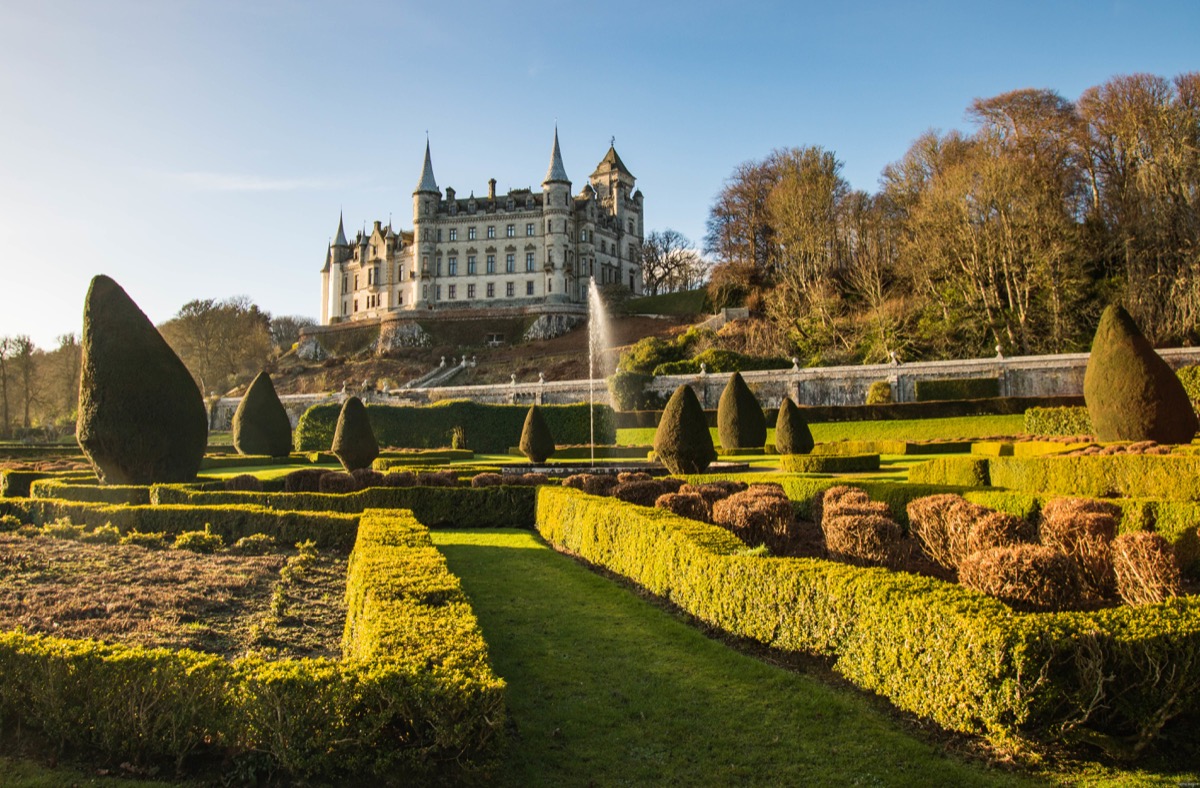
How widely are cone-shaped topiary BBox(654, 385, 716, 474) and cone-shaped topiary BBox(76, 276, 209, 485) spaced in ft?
33.5

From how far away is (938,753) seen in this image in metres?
5.21

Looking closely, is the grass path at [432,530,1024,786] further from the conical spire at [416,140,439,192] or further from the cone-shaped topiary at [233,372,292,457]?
the conical spire at [416,140,439,192]

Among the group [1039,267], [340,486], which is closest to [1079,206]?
[1039,267]

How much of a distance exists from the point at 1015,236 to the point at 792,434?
21602 mm

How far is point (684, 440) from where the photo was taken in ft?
63.1

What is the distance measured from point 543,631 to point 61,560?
6.51 m

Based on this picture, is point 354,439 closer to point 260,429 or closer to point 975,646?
point 260,429

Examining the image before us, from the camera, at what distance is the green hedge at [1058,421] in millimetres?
23844

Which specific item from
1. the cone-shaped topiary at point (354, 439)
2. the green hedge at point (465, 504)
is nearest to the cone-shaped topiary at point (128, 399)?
the green hedge at point (465, 504)

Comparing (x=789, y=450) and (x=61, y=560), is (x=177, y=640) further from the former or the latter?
(x=789, y=450)

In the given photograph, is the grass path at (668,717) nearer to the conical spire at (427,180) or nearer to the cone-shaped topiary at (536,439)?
the cone-shaped topiary at (536,439)

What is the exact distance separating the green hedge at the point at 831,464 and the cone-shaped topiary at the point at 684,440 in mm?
2119

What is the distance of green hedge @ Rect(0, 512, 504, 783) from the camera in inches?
185

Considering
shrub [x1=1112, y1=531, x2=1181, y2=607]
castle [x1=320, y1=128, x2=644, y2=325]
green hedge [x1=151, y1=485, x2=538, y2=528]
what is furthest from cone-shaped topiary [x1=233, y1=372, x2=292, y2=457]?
castle [x1=320, y1=128, x2=644, y2=325]
